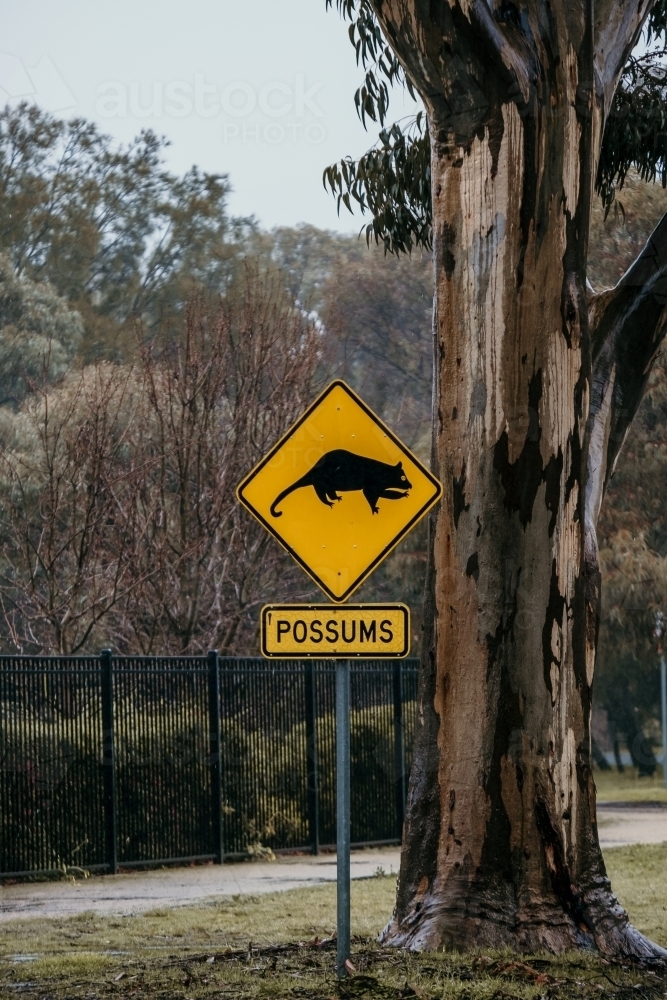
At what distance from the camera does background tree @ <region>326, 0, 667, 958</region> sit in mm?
8602

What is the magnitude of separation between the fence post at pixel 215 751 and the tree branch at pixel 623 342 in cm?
792

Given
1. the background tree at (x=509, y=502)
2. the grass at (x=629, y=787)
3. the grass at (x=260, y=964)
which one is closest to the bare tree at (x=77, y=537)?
the grass at (x=260, y=964)

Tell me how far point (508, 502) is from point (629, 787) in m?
34.2

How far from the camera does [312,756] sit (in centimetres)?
1805

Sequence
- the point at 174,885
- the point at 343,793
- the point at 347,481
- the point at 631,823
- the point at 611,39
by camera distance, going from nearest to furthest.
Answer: the point at 343,793 < the point at 347,481 < the point at 611,39 < the point at 174,885 < the point at 631,823

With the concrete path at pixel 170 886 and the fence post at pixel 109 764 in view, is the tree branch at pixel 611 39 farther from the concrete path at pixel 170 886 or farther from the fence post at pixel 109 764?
the fence post at pixel 109 764

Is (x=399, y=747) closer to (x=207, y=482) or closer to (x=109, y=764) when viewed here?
(x=109, y=764)

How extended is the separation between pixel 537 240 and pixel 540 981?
4.04 m

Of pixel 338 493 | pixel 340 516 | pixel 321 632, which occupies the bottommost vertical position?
pixel 321 632

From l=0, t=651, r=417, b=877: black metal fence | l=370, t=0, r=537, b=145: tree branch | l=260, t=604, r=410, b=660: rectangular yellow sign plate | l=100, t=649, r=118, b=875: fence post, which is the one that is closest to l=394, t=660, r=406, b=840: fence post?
l=0, t=651, r=417, b=877: black metal fence

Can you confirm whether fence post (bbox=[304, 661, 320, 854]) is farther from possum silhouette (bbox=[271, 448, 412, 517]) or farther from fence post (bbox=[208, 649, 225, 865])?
possum silhouette (bbox=[271, 448, 412, 517])

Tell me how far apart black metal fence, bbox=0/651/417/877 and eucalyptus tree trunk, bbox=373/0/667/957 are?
23.5 ft

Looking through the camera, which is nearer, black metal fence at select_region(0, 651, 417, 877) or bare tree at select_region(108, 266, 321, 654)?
black metal fence at select_region(0, 651, 417, 877)

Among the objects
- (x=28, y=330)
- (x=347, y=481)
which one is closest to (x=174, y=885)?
(x=347, y=481)
